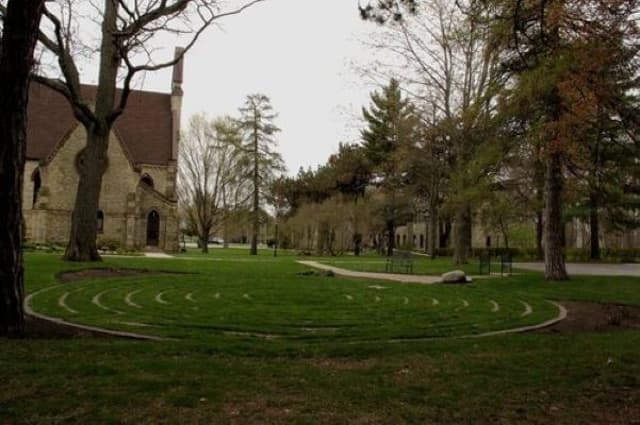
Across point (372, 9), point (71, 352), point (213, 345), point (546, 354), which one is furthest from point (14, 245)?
point (546, 354)

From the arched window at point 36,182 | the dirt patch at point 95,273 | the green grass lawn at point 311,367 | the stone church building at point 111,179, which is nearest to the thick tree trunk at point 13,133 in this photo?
the green grass lawn at point 311,367

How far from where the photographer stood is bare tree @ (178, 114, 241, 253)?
49.8 m

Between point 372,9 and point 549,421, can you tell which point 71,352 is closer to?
point 549,421

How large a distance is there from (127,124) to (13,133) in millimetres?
41414

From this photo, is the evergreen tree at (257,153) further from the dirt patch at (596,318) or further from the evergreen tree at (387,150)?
the dirt patch at (596,318)

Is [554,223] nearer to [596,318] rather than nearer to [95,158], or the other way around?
[596,318]

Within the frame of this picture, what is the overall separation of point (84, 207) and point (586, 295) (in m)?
17.4

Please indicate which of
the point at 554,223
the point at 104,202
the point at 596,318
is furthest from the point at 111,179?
the point at 596,318

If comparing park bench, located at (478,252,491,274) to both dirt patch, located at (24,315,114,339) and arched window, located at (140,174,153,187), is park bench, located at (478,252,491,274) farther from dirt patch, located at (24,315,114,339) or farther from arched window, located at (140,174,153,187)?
arched window, located at (140,174,153,187)

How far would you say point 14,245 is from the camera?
696 cm

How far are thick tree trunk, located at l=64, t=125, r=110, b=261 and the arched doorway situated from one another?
21004 mm

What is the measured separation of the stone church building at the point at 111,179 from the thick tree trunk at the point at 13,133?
32116 mm

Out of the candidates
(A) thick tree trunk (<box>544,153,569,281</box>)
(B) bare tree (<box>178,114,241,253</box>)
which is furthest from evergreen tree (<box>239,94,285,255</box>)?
(A) thick tree trunk (<box>544,153,569,281</box>)

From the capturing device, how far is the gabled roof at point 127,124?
40.6 metres
